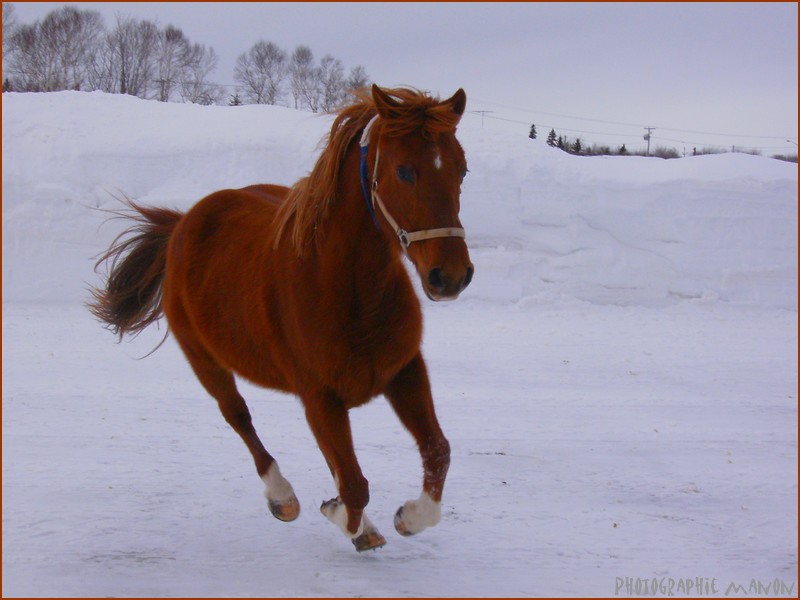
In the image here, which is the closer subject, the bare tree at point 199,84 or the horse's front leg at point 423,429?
the horse's front leg at point 423,429

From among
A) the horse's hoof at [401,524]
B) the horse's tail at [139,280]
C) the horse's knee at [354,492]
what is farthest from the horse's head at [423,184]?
→ the horse's tail at [139,280]

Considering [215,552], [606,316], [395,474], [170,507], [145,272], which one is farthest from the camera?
[606,316]

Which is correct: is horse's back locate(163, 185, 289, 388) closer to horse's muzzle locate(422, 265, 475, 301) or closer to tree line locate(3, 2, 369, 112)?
horse's muzzle locate(422, 265, 475, 301)

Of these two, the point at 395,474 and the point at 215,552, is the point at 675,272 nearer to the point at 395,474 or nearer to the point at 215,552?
the point at 395,474

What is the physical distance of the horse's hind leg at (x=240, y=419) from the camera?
4215 mm

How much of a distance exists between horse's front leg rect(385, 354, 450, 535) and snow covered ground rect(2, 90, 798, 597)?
0.35m

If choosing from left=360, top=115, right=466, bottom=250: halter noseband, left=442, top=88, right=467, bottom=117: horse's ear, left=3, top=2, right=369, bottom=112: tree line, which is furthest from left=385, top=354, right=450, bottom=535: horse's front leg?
left=3, top=2, right=369, bottom=112: tree line

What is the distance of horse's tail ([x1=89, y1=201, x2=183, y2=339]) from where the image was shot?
5.52 meters

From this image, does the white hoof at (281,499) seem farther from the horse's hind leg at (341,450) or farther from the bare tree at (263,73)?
the bare tree at (263,73)

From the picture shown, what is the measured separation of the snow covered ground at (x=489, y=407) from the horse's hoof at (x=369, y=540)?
0.37 ft

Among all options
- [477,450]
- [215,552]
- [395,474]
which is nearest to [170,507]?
[215,552]

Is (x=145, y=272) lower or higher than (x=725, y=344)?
higher

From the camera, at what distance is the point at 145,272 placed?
5.55 m

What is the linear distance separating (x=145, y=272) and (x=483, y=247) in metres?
8.08
